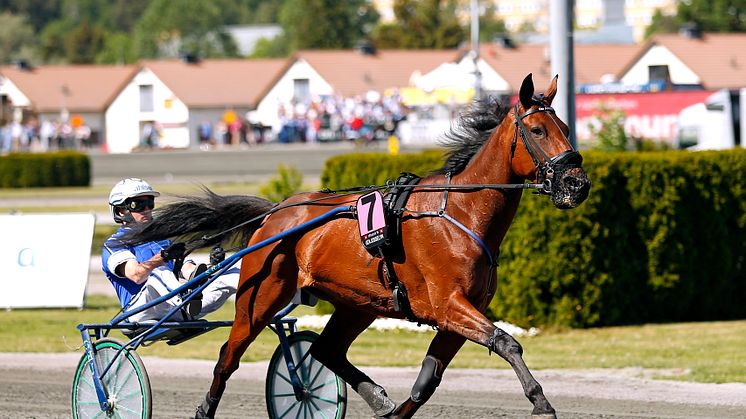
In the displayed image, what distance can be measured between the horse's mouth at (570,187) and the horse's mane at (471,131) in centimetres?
77

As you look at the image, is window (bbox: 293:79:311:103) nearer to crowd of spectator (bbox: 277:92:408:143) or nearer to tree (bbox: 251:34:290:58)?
crowd of spectator (bbox: 277:92:408:143)

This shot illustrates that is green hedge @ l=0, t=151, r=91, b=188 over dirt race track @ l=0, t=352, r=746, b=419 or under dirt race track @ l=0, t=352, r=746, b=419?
over

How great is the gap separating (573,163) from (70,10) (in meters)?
180

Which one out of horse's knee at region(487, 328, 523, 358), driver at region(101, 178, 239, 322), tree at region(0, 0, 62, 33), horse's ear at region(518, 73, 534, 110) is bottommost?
horse's knee at region(487, 328, 523, 358)

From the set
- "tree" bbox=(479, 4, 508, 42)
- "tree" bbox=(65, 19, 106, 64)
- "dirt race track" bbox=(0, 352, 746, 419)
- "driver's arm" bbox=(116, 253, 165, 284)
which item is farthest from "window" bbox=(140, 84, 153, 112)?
"driver's arm" bbox=(116, 253, 165, 284)

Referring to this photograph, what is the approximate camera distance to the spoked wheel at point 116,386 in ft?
21.8

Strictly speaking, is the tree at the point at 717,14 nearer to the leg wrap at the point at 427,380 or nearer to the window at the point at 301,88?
the window at the point at 301,88

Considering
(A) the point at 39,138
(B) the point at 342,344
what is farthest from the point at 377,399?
(A) the point at 39,138

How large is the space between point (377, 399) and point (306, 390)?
1.87 feet

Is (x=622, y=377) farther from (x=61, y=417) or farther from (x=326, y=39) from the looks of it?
(x=326, y=39)

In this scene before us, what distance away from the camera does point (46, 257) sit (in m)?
13.9

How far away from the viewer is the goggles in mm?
7074

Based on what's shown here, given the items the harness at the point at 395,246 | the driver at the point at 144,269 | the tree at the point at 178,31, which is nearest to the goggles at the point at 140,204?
the driver at the point at 144,269

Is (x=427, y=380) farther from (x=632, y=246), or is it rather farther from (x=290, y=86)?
(x=290, y=86)
